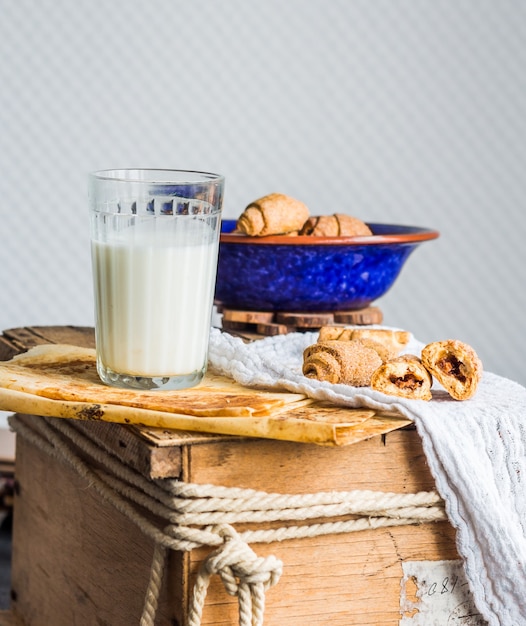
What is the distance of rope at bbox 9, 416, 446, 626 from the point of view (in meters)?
0.68

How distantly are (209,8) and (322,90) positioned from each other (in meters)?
0.39

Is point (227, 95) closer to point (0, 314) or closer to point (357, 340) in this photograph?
point (0, 314)

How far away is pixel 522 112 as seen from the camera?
254 cm

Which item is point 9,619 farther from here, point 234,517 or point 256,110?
point 256,110

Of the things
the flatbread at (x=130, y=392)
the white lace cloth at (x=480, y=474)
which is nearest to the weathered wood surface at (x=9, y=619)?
the flatbread at (x=130, y=392)

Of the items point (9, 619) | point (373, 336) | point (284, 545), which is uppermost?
point (373, 336)

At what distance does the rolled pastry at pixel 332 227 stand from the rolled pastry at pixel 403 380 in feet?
1.29

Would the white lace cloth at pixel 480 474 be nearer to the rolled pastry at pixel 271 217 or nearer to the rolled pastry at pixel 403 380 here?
the rolled pastry at pixel 403 380

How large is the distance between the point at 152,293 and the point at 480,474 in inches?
12.6

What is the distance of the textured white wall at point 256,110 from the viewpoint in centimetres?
244

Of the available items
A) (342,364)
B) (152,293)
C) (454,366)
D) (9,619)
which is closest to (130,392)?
(152,293)

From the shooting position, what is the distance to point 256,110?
8.14 feet

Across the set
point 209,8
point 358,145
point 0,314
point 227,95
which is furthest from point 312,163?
point 0,314

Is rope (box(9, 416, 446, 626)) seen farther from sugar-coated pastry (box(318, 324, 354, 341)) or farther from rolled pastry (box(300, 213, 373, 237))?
rolled pastry (box(300, 213, 373, 237))
